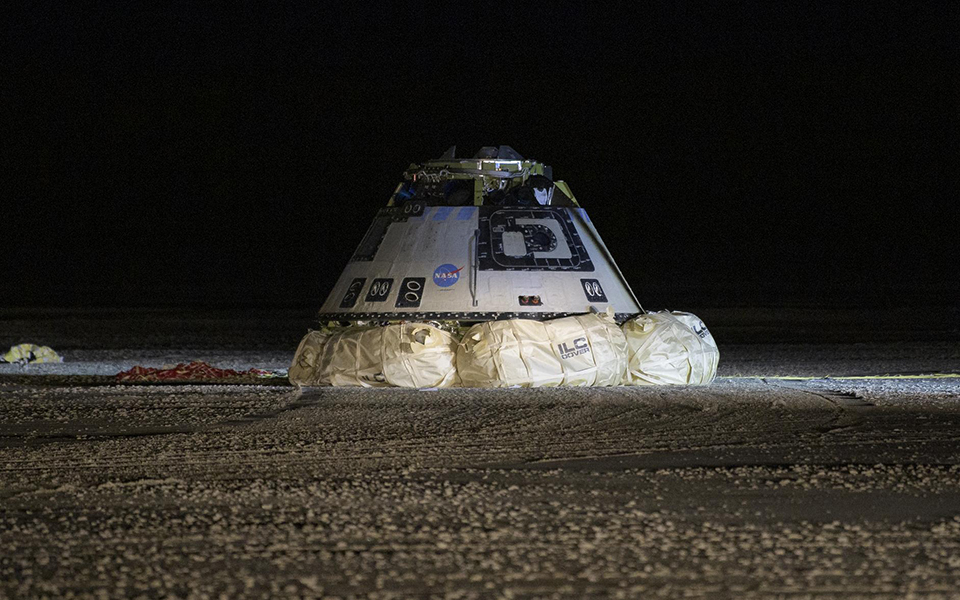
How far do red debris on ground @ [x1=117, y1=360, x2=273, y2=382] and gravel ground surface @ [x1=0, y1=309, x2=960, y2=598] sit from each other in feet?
3.21

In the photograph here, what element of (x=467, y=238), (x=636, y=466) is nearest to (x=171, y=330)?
(x=467, y=238)

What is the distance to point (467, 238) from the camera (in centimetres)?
1249

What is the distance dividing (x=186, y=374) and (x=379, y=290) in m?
2.75

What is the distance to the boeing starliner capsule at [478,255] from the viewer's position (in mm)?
12078

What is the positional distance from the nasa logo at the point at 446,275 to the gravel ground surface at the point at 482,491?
143 cm

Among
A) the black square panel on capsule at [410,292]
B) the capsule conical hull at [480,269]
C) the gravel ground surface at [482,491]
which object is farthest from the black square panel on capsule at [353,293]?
the gravel ground surface at [482,491]

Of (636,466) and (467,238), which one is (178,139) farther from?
(636,466)

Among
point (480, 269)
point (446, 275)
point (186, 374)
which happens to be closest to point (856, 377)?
point (480, 269)

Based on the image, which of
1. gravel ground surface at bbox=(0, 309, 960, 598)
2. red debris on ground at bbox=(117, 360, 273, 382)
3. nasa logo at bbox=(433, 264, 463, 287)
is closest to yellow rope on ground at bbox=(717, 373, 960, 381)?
gravel ground surface at bbox=(0, 309, 960, 598)

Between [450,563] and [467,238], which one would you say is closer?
[450,563]

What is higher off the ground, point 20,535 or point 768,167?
point 768,167

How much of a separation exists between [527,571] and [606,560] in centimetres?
38

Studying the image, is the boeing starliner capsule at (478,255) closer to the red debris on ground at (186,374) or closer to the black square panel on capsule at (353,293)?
the black square panel on capsule at (353,293)

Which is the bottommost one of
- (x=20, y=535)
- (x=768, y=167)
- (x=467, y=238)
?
(x=20, y=535)
